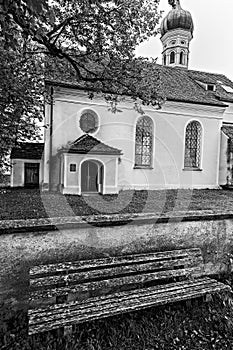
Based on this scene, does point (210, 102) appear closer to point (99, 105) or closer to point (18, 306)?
point (99, 105)

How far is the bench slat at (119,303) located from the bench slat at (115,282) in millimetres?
120

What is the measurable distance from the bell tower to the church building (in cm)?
665

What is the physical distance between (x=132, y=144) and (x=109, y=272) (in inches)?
411

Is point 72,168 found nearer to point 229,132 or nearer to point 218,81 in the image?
point 229,132

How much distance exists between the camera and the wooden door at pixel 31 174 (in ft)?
43.9

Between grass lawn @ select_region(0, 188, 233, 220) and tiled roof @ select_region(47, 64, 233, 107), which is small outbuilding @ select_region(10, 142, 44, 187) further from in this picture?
tiled roof @ select_region(47, 64, 233, 107)

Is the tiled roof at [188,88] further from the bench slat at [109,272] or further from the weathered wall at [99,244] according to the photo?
the bench slat at [109,272]

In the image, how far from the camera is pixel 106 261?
3.16 m

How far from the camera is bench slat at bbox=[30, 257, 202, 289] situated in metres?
2.78

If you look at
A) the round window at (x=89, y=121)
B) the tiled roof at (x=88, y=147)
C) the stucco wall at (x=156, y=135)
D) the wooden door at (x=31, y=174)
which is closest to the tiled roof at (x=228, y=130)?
A: the stucco wall at (x=156, y=135)

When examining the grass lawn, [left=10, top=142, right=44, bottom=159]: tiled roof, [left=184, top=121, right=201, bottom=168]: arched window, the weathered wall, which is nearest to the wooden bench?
the weathered wall

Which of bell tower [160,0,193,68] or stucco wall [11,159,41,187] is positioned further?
bell tower [160,0,193,68]

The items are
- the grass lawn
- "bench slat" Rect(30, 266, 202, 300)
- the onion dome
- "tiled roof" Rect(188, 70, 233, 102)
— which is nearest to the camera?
"bench slat" Rect(30, 266, 202, 300)

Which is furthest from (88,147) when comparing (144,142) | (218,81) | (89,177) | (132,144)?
(218,81)
